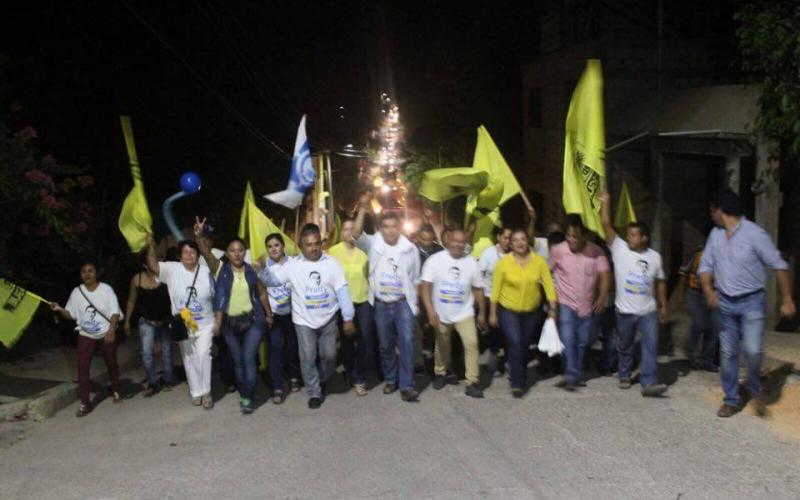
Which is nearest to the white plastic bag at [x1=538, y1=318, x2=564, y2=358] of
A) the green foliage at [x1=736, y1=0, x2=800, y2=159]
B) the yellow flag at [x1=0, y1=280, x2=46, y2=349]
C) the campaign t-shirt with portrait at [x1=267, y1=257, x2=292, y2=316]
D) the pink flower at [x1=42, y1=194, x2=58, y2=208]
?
the campaign t-shirt with portrait at [x1=267, y1=257, x2=292, y2=316]

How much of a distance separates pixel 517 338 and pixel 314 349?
190cm

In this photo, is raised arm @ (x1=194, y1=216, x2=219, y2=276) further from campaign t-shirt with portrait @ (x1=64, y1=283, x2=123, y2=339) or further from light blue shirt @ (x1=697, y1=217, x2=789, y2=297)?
light blue shirt @ (x1=697, y1=217, x2=789, y2=297)

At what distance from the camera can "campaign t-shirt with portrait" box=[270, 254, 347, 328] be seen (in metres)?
8.29

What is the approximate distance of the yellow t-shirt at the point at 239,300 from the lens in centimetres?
843

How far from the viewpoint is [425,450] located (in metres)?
6.77

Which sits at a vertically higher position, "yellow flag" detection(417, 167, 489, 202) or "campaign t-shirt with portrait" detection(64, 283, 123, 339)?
"yellow flag" detection(417, 167, 489, 202)

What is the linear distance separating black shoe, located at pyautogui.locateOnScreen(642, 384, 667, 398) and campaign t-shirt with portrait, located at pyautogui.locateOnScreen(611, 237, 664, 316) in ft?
2.17

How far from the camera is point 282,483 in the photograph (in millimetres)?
6180

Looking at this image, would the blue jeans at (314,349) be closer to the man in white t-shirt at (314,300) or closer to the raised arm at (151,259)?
the man in white t-shirt at (314,300)

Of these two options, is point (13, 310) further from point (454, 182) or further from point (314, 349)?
point (454, 182)

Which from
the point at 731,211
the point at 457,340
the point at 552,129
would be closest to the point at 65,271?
the point at 457,340

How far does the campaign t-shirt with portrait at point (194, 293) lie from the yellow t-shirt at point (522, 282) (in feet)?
8.93

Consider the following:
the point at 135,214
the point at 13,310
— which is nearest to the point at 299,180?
the point at 135,214

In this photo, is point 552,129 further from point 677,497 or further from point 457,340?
point 677,497
